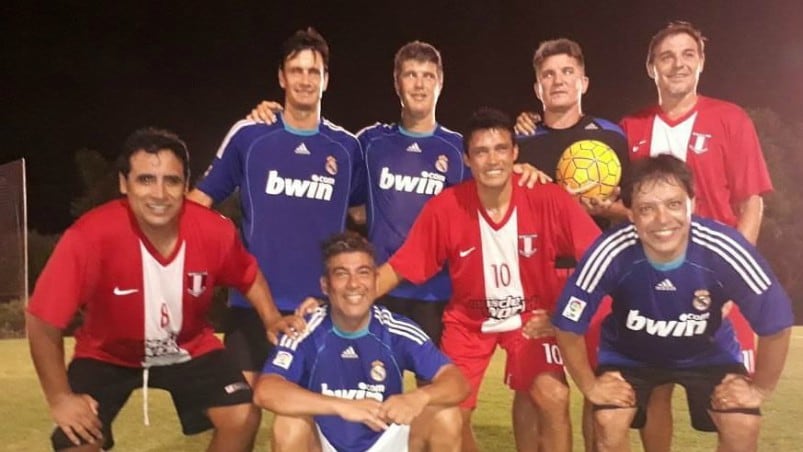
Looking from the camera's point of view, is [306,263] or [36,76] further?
[36,76]

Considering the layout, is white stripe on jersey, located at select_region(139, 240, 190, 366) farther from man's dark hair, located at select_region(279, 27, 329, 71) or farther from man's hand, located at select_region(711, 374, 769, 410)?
man's hand, located at select_region(711, 374, 769, 410)

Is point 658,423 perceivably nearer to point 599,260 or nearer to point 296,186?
point 599,260

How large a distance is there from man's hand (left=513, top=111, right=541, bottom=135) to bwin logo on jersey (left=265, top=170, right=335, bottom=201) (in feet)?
3.63

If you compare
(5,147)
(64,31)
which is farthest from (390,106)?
(5,147)

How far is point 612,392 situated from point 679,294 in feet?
1.70

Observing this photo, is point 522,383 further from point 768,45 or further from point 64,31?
point 64,31

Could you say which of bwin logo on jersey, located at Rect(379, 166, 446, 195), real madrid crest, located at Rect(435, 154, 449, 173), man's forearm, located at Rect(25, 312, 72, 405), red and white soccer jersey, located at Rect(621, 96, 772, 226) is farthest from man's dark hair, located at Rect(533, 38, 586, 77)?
man's forearm, located at Rect(25, 312, 72, 405)

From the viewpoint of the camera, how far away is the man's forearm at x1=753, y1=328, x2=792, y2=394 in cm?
388

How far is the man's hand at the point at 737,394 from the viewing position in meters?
→ 3.88

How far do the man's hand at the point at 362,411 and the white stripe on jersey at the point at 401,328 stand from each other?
0.39 metres

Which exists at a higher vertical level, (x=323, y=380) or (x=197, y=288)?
(x=197, y=288)

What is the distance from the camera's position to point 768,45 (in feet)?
97.9

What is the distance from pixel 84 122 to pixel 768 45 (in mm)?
26015

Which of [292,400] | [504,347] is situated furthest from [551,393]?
[292,400]
